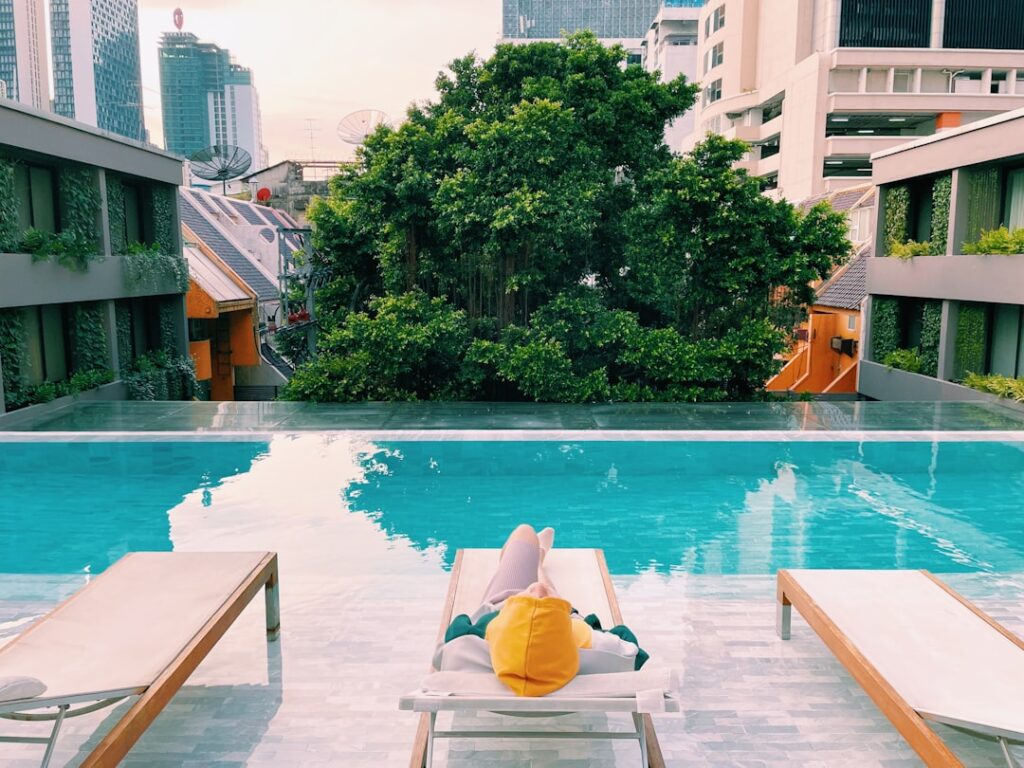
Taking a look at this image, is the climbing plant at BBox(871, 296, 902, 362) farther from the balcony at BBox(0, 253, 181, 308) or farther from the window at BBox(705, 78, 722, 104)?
the window at BBox(705, 78, 722, 104)

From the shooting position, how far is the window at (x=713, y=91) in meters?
57.9

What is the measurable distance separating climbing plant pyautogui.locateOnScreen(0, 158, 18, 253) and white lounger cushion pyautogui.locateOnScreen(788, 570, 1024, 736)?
13.6 meters

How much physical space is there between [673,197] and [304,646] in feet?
41.2

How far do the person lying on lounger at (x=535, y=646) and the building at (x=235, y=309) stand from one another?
15.5 m

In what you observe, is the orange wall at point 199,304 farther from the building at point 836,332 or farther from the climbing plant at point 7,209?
the building at point 836,332

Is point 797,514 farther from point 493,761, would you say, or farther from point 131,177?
point 131,177

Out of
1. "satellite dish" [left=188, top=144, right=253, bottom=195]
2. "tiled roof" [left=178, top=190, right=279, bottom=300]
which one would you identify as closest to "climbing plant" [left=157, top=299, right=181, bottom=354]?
"tiled roof" [left=178, top=190, right=279, bottom=300]

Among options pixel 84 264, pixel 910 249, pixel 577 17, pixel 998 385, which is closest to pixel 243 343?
pixel 84 264

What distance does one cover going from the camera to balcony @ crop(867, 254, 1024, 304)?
14.9 meters

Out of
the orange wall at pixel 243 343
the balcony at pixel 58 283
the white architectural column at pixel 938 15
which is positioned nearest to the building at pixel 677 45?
the white architectural column at pixel 938 15

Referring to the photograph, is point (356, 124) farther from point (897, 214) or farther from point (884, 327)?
point (884, 327)

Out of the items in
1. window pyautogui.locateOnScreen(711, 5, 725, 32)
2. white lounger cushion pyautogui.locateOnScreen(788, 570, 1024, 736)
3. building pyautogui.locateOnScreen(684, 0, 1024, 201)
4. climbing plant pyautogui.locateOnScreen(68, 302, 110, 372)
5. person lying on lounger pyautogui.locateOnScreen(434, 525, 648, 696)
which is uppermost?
window pyautogui.locateOnScreen(711, 5, 725, 32)

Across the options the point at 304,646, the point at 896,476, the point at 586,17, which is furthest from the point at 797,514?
the point at 586,17

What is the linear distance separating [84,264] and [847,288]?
19.6 meters
